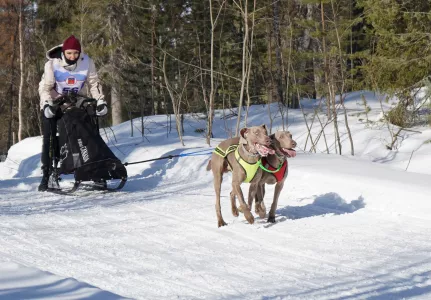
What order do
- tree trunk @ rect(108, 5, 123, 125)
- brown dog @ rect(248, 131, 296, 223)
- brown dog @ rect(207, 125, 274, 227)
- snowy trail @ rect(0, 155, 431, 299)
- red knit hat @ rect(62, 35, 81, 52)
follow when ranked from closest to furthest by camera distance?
snowy trail @ rect(0, 155, 431, 299)
brown dog @ rect(207, 125, 274, 227)
brown dog @ rect(248, 131, 296, 223)
red knit hat @ rect(62, 35, 81, 52)
tree trunk @ rect(108, 5, 123, 125)

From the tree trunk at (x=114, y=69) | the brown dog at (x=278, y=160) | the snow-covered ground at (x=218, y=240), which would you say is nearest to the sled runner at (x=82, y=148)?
the snow-covered ground at (x=218, y=240)

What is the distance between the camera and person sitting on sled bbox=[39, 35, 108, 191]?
9156mm

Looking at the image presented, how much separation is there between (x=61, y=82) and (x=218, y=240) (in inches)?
178

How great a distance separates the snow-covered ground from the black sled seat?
0.36 m

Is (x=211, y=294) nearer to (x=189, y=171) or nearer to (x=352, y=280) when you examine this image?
(x=352, y=280)

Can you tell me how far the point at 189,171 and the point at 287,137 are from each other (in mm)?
4266

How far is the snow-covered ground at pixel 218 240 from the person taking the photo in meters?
4.41

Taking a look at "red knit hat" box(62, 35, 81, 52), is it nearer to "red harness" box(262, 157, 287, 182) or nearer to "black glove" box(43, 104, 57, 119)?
"black glove" box(43, 104, 57, 119)

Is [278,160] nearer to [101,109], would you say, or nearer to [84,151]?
[84,151]

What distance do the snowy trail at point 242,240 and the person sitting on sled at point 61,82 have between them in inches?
36.6

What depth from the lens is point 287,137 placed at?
271 inches

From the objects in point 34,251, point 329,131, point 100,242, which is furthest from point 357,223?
point 329,131

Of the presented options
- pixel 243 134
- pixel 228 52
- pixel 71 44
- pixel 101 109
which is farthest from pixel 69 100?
pixel 228 52

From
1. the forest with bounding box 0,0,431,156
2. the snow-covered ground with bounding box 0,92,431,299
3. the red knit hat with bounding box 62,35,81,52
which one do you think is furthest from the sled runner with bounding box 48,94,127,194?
the forest with bounding box 0,0,431,156
